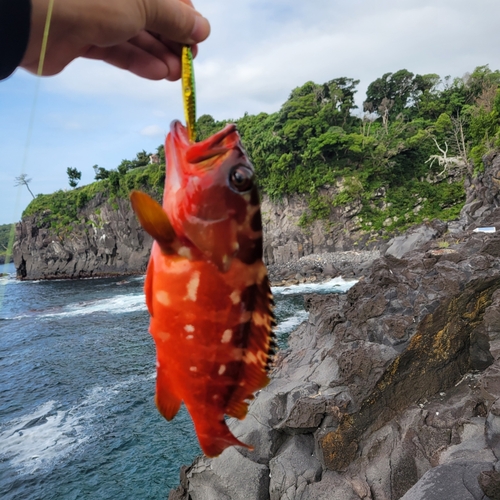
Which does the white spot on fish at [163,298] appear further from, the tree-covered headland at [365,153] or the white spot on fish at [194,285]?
the tree-covered headland at [365,153]

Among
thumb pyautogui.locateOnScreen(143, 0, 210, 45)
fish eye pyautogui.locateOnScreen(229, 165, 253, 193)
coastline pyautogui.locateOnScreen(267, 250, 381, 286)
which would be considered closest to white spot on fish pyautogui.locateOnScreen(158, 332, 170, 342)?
fish eye pyautogui.locateOnScreen(229, 165, 253, 193)

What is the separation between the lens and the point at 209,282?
4.34 ft

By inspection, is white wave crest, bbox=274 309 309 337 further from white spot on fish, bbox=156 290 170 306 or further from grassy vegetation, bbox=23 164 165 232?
grassy vegetation, bbox=23 164 165 232

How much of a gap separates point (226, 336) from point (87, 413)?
13.7 m

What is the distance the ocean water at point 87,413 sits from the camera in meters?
9.64

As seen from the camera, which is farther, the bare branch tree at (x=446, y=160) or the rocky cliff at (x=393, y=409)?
the bare branch tree at (x=446, y=160)

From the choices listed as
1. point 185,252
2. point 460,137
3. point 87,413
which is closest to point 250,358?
point 185,252

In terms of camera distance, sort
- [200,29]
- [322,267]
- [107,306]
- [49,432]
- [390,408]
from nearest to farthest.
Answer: [200,29], [390,408], [49,432], [107,306], [322,267]

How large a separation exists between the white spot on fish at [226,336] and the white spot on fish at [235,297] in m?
0.11

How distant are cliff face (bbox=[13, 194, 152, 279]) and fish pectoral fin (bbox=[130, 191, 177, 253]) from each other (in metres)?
44.4

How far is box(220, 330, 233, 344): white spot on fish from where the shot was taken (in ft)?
4.47

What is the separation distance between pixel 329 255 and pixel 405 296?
26009 mm

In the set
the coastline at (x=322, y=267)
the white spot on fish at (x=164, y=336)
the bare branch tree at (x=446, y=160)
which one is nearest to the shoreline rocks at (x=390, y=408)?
the white spot on fish at (x=164, y=336)

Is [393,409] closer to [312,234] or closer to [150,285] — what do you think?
[150,285]
